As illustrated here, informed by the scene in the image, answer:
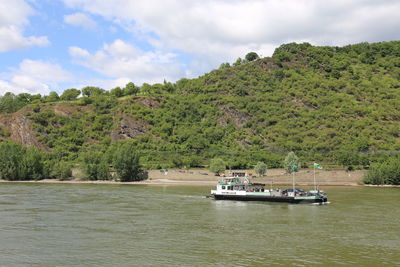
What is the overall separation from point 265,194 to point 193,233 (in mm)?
30633

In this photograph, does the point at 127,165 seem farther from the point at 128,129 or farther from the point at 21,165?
the point at 128,129

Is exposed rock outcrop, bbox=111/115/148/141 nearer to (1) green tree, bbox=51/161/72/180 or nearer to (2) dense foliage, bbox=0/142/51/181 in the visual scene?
(1) green tree, bbox=51/161/72/180

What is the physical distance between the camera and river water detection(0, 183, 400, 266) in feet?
99.9

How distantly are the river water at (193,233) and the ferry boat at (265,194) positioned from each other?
3414 mm

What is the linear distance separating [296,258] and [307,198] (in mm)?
35425

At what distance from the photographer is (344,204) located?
6178cm

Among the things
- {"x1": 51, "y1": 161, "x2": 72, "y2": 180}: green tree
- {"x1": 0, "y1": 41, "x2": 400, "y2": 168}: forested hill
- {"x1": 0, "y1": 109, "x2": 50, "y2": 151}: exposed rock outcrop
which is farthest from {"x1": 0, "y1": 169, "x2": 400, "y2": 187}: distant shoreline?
{"x1": 0, "y1": 109, "x2": 50, "y2": 151}: exposed rock outcrop

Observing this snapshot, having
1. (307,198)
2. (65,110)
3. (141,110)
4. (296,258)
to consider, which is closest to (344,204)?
(307,198)

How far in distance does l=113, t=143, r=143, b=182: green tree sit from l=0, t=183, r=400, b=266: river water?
159 feet

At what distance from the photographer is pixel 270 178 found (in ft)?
355

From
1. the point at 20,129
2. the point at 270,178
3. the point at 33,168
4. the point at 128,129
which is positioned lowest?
the point at 270,178

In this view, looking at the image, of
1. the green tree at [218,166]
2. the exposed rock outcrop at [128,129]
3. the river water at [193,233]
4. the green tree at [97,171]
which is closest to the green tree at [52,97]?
the exposed rock outcrop at [128,129]

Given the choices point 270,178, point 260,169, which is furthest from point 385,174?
point 260,169

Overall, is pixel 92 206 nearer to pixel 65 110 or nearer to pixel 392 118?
pixel 65 110
